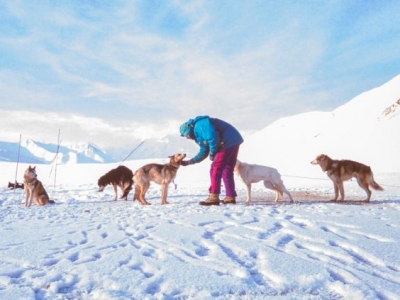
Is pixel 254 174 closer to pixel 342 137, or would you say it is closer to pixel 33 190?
pixel 33 190

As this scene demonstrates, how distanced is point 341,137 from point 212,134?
31704mm

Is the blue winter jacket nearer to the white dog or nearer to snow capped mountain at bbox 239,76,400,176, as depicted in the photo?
the white dog

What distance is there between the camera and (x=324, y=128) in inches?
1644

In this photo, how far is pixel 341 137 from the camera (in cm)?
3553

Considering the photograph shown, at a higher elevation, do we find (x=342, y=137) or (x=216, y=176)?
(x=342, y=137)

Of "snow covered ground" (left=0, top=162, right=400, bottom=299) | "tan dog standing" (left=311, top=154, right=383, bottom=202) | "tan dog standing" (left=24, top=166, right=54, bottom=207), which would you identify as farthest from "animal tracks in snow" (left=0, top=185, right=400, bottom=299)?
"tan dog standing" (left=24, top=166, right=54, bottom=207)

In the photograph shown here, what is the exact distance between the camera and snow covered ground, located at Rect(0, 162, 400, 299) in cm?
249

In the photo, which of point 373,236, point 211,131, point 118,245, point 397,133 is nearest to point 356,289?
point 373,236

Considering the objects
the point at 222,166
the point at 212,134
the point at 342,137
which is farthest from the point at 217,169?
the point at 342,137

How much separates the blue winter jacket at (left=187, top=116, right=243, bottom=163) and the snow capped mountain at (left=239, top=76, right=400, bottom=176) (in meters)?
17.6

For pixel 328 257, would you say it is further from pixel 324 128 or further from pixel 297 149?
pixel 324 128

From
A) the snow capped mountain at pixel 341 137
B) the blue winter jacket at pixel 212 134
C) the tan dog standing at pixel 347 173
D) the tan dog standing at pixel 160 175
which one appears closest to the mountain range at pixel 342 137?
the snow capped mountain at pixel 341 137

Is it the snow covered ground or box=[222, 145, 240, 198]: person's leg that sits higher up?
box=[222, 145, 240, 198]: person's leg

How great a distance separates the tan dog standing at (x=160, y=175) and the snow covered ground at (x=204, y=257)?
2.41 meters
